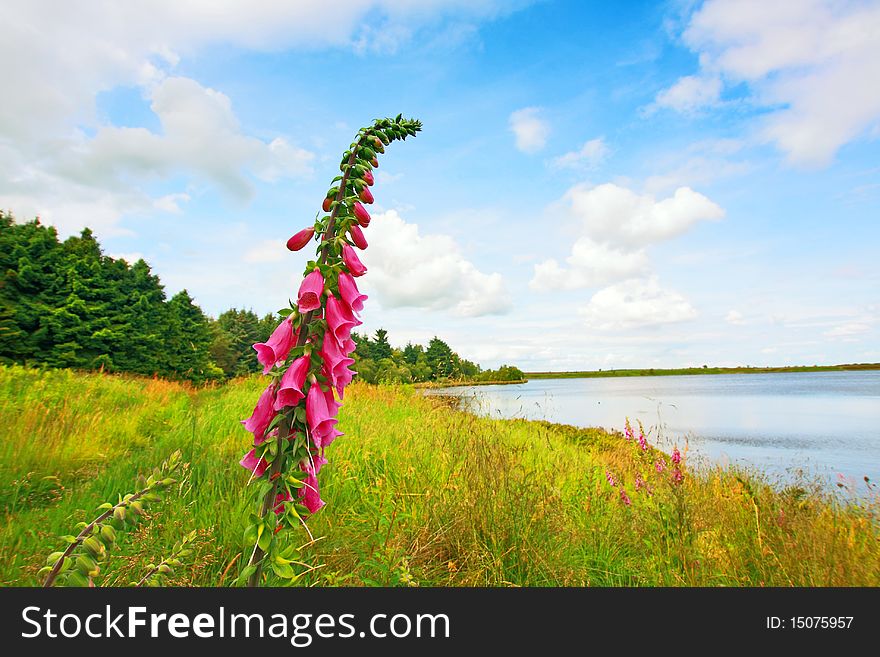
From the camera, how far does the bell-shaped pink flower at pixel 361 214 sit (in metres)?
1.66

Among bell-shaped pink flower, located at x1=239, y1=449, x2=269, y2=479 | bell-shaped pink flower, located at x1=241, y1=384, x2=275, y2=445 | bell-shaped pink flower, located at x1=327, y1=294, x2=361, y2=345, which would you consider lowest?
bell-shaped pink flower, located at x1=239, y1=449, x2=269, y2=479

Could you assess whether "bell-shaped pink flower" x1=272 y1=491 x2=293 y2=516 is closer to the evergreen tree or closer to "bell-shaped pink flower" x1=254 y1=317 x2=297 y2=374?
"bell-shaped pink flower" x1=254 y1=317 x2=297 y2=374

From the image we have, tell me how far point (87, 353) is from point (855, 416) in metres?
43.9

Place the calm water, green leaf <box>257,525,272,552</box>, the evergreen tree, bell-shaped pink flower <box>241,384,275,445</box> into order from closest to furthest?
green leaf <box>257,525,272,552</box>
bell-shaped pink flower <box>241,384,275,445</box>
the calm water
the evergreen tree

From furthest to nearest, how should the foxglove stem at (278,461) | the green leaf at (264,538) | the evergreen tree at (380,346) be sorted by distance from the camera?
the evergreen tree at (380,346)
the foxglove stem at (278,461)
the green leaf at (264,538)

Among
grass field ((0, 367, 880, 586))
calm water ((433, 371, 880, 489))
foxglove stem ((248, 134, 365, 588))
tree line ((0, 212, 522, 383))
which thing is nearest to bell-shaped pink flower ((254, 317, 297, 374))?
foxglove stem ((248, 134, 365, 588))

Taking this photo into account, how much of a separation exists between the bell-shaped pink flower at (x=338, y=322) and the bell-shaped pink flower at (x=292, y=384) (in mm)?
143

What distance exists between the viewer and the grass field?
3145 millimetres

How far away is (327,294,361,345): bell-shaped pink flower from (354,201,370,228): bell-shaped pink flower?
1.08 feet

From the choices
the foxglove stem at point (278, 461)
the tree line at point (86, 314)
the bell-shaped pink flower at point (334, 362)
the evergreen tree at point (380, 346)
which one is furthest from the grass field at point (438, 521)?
the evergreen tree at point (380, 346)

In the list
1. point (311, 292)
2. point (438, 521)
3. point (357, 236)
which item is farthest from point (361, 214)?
point (438, 521)

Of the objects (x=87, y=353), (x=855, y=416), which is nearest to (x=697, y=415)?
(x=855, y=416)

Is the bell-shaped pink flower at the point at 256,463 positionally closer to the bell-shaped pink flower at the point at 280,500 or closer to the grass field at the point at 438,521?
the bell-shaped pink flower at the point at 280,500
